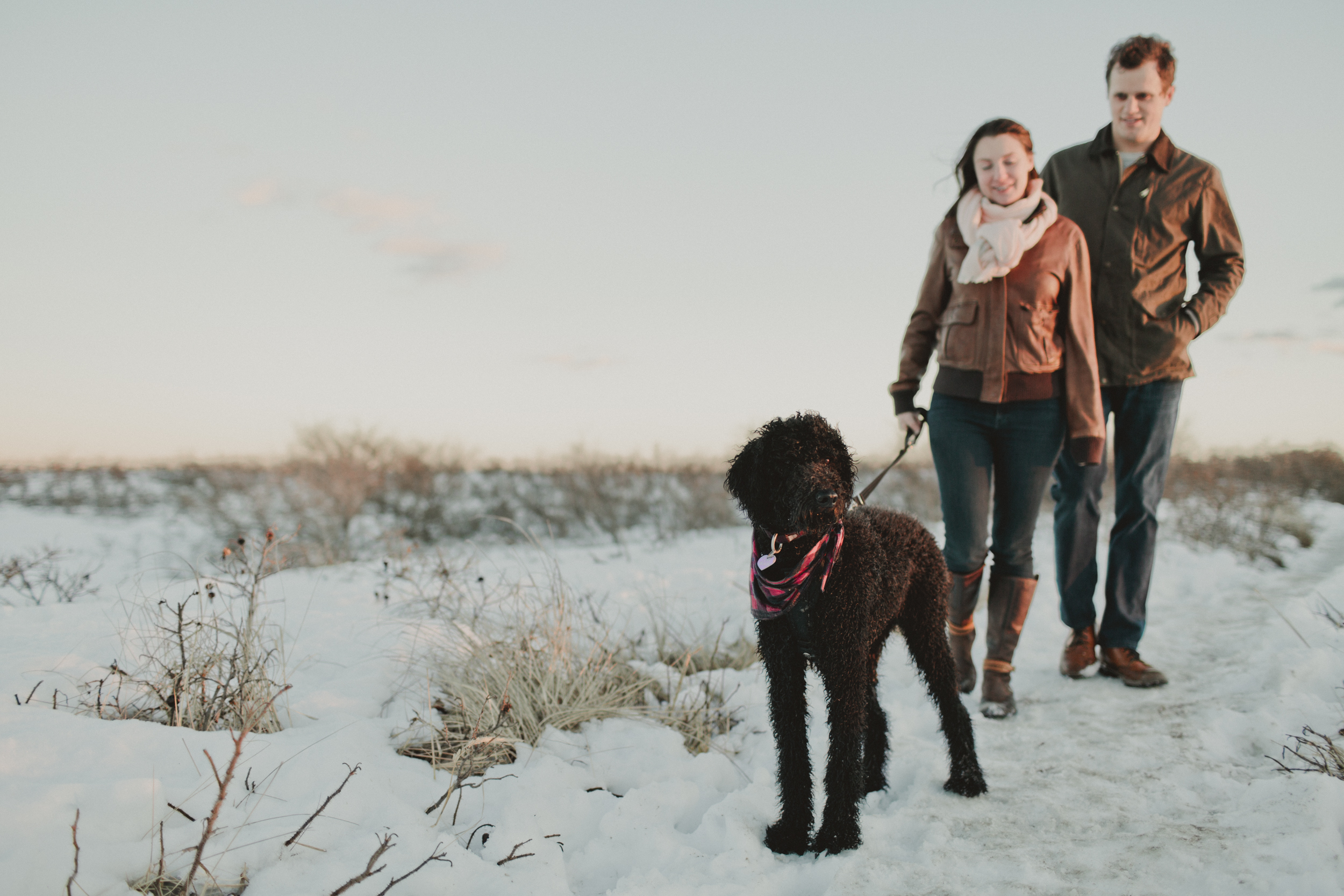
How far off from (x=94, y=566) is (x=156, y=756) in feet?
28.1

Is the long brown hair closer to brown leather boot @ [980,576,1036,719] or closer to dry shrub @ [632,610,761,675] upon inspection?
brown leather boot @ [980,576,1036,719]

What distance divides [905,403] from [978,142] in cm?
127

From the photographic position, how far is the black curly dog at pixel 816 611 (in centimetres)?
231

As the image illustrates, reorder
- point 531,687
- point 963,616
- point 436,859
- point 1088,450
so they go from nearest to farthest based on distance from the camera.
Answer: point 436,859, point 531,687, point 1088,450, point 963,616

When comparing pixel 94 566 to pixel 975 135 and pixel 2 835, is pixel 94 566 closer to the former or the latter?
pixel 2 835

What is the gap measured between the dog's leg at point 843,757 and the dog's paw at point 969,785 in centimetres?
58

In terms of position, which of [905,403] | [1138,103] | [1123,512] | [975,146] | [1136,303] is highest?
[1138,103]

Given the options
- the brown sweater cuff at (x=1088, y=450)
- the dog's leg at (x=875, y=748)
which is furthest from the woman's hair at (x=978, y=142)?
the dog's leg at (x=875, y=748)

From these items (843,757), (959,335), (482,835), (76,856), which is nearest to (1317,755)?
(843,757)

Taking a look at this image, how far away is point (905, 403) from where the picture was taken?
3637mm

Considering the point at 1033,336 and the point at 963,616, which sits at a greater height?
the point at 1033,336

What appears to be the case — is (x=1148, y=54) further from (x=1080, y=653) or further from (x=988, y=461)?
(x=1080, y=653)

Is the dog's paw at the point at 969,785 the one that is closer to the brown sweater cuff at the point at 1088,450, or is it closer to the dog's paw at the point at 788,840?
the dog's paw at the point at 788,840

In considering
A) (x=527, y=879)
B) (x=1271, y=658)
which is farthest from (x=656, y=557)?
(x=527, y=879)
